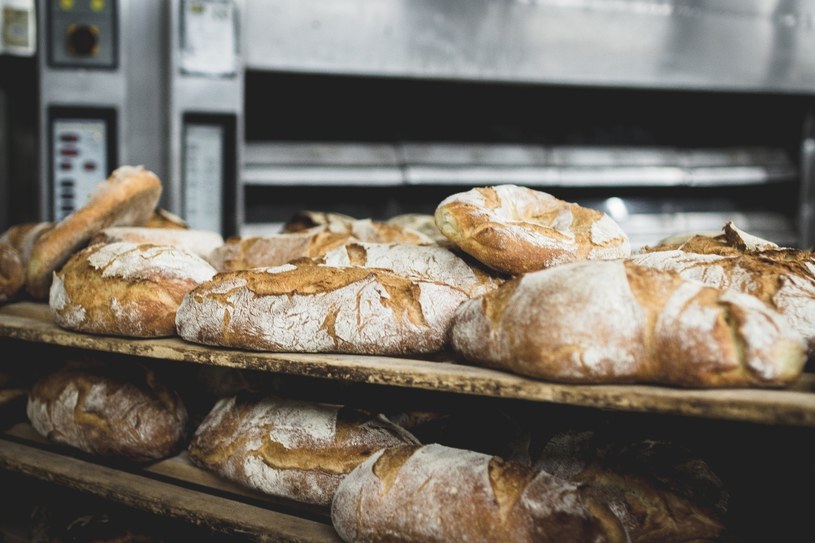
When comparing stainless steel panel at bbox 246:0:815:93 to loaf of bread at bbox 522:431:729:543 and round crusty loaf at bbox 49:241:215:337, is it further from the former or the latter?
loaf of bread at bbox 522:431:729:543

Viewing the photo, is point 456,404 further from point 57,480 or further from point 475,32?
point 475,32

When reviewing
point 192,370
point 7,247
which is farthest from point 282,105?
point 192,370

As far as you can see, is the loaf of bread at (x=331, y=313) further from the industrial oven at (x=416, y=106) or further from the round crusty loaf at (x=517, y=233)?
the industrial oven at (x=416, y=106)

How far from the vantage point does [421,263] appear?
1544 millimetres

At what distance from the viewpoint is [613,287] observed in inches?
42.5

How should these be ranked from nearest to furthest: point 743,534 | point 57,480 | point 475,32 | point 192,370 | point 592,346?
point 592,346 < point 743,534 < point 57,480 < point 192,370 < point 475,32

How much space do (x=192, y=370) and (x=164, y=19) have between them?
170 centimetres

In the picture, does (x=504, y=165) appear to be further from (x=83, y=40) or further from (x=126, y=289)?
(x=126, y=289)

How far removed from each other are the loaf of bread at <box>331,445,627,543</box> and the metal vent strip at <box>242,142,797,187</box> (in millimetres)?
2162

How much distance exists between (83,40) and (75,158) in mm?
460

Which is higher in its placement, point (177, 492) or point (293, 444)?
point (293, 444)

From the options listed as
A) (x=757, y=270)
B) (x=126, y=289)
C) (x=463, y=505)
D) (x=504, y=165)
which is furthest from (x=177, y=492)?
(x=504, y=165)

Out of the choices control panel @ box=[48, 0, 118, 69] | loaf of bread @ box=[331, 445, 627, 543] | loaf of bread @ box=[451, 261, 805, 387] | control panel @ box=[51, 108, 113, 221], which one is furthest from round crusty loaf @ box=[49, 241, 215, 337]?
control panel @ box=[48, 0, 118, 69]

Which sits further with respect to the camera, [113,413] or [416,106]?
[416,106]
